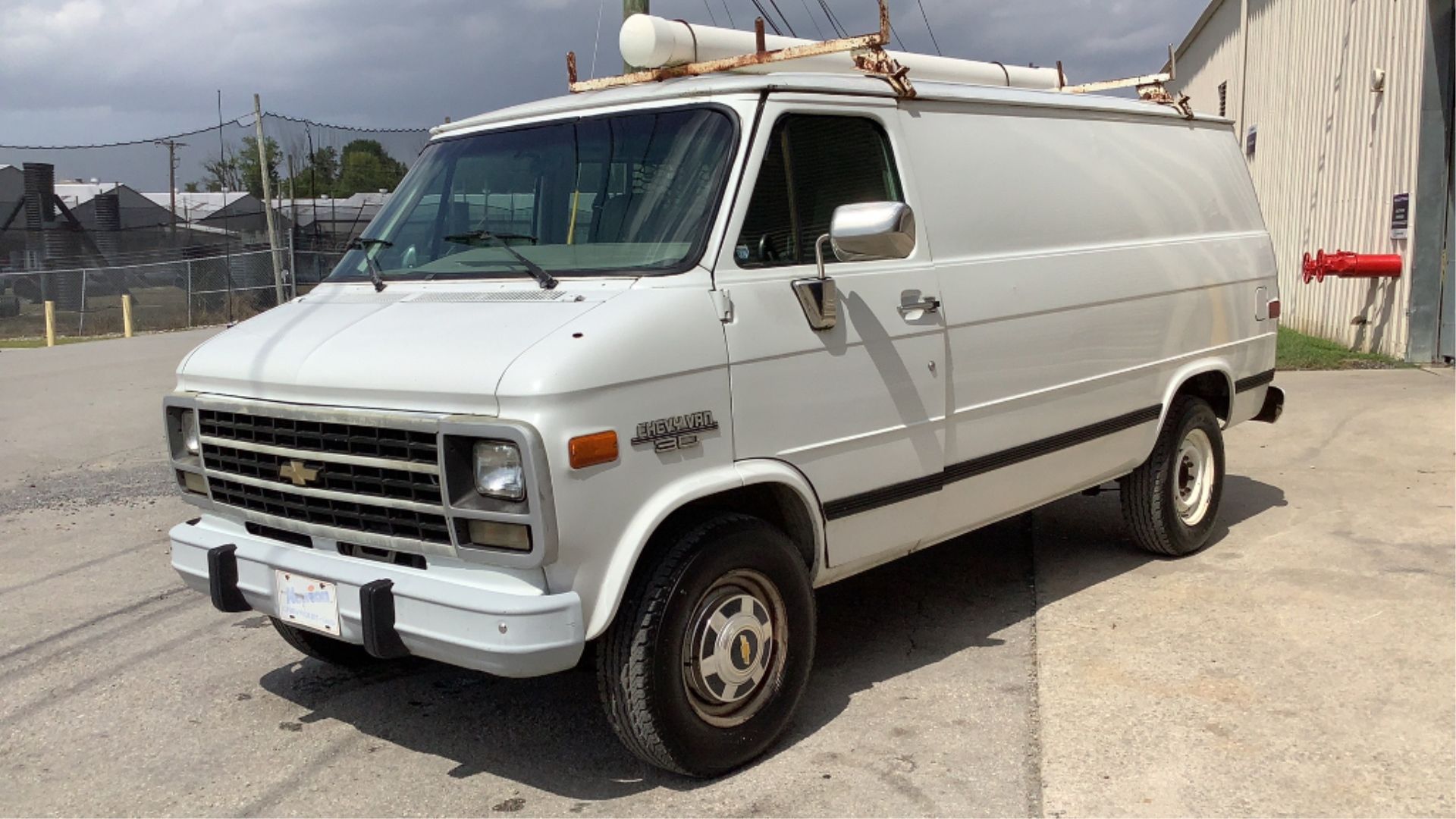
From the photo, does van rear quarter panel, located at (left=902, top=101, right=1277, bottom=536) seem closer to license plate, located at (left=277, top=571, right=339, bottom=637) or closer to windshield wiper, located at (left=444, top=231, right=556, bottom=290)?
windshield wiper, located at (left=444, top=231, right=556, bottom=290)

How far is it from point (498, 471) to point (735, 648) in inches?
41.5

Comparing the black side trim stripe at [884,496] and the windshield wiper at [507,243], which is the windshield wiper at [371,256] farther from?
the black side trim stripe at [884,496]

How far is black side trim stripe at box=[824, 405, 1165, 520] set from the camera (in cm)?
463

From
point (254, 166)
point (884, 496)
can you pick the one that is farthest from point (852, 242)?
point (254, 166)

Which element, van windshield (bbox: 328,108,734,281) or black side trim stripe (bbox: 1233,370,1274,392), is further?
black side trim stripe (bbox: 1233,370,1274,392)

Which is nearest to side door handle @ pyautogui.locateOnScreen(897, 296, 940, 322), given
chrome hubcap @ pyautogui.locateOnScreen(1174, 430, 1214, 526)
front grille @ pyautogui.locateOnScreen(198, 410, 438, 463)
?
front grille @ pyautogui.locateOnScreen(198, 410, 438, 463)

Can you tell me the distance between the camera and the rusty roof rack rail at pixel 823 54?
15.9 ft

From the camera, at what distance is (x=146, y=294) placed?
28.6 metres

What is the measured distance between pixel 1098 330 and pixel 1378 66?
360 inches

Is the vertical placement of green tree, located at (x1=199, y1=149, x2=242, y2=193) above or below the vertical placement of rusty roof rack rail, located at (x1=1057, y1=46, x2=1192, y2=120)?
above

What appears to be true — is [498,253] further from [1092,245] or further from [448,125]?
[1092,245]

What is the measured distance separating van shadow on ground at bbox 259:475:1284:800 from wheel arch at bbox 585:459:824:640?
2.38ft

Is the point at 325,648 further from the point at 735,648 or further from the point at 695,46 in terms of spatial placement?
the point at 695,46

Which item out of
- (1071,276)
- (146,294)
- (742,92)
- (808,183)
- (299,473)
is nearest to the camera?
(299,473)
